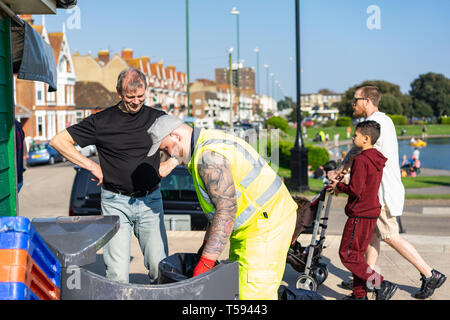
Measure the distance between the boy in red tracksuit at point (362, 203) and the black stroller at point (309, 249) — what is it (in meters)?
0.39

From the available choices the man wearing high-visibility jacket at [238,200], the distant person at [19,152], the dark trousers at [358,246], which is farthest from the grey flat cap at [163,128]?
the distant person at [19,152]

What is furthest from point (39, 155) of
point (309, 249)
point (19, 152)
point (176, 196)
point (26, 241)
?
point (26, 241)

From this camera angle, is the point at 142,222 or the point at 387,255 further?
the point at 387,255

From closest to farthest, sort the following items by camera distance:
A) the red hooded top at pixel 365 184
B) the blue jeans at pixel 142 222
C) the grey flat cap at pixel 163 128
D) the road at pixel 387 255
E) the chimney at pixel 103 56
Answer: the grey flat cap at pixel 163 128 < the blue jeans at pixel 142 222 < the red hooded top at pixel 365 184 < the road at pixel 387 255 < the chimney at pixel 103 56

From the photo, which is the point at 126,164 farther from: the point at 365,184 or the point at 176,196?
the point at 176,196

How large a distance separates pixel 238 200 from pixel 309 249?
235 cm

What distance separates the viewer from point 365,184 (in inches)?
182

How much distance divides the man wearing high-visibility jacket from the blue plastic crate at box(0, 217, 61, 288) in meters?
0.86

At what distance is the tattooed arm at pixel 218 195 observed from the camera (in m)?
2.91

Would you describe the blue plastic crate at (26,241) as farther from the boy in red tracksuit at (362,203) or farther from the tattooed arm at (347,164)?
the tattooed arm at (347,164)

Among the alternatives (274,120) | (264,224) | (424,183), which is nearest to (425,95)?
(274,120)

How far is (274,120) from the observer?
2094 inches
